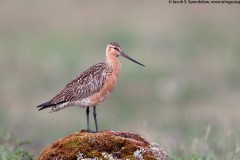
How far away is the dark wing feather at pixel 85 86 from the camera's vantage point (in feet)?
35.7

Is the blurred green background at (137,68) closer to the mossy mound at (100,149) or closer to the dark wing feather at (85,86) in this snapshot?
the dark wing feather at (85,86)

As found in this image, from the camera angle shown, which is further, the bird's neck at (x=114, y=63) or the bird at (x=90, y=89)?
the bird's neck at (x=114, y=63)

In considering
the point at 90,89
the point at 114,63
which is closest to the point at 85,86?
the point at 90,89

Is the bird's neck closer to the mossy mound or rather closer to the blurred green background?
the blurred green background

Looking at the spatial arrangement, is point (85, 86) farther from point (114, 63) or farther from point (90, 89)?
point (114, 63)

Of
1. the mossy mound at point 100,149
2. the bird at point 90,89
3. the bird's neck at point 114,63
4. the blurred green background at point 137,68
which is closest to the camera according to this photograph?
the mossy mound at point 100,149

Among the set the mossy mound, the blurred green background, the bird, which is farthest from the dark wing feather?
the blurred green background

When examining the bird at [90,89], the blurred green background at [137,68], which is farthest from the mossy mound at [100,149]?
the blurred green background at [137,68]

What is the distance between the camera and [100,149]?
8.90 m

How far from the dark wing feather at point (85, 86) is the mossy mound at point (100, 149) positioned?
1.84 metres

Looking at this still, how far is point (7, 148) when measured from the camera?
11.0m

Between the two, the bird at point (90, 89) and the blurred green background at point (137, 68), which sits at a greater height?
the bird at point (90, 89)

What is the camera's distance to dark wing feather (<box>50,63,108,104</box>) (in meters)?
10.9

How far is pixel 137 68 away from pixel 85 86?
1187 cm
